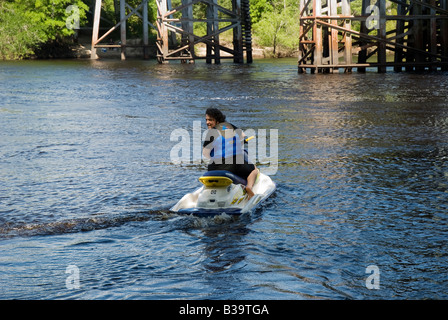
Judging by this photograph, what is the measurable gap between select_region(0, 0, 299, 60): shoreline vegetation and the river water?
1279 inches

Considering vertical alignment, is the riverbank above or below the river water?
above

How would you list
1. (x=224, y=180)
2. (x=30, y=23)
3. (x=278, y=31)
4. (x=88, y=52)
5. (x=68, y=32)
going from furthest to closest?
(x=88, y=52)
(x=278, y=31)
(x=68, y=32)
(x=30, y=23)
(x=224, y=180)

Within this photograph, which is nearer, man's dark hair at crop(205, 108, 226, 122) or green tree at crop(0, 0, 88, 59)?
man's dark hair at crop(205, 108, 226, 122)

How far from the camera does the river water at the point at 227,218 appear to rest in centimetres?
598

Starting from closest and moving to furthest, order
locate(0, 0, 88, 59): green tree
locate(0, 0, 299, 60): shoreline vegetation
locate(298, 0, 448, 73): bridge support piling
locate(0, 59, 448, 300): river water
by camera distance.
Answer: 1. locate(0, 59, 448, 300): river water
2. locate(298, 0, 448, 73): bridge support piling
3. locate(0, 0, 88, 59): green tree
4. locate(0, 0, 299, 60): shoreline vegetation

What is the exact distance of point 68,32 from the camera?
5097 centimetres

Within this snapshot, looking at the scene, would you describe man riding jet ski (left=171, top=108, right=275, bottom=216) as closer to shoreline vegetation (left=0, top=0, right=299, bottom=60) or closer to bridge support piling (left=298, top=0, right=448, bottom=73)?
bridge support piling (left=298, top=0, right=448, bottom=73)

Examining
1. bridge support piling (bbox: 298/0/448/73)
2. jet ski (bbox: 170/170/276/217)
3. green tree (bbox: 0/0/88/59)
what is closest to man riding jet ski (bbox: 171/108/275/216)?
jet ski (bbox: 170/170/276/217)

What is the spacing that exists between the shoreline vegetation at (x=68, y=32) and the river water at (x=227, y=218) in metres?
A: 32.5

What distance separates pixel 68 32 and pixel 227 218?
45718mm

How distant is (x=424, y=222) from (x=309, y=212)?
4.12ft

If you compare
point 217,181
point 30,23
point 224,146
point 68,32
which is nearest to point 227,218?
point 217,181

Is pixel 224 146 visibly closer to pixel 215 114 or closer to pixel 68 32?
pixel 215 114

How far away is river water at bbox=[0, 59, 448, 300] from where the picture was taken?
598 centimetres
